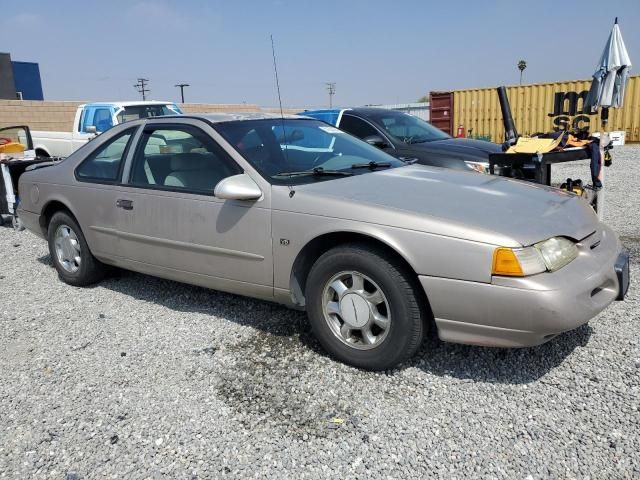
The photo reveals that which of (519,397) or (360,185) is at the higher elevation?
(360,185)

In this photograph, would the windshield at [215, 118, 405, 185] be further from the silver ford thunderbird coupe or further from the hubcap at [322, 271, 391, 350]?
the hubcap at [322, 271, 391, 350]

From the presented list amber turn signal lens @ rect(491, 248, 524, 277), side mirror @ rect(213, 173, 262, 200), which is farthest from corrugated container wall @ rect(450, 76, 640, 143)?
amber turn signal lens @ rect(491, 248, 524, 277)

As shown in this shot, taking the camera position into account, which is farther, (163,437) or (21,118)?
(21,118)

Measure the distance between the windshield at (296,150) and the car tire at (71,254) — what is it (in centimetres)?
189

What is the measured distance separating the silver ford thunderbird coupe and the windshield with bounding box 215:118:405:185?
1 centimetres

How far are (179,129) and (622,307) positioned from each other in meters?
3.55

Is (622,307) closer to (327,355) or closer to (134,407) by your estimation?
(327,355)

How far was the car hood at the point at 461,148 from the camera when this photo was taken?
7.10m

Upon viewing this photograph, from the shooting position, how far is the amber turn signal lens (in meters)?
2.69

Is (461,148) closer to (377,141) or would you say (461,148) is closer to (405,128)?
(405,128)

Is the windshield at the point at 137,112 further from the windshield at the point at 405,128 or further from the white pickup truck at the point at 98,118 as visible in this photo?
the windshield at the point at 405,128

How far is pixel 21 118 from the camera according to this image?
61.4 ft

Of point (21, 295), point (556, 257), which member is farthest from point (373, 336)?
point (21, 295)

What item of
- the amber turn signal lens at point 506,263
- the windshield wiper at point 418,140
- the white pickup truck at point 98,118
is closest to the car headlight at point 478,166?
the windshield wiper at point 418,140
